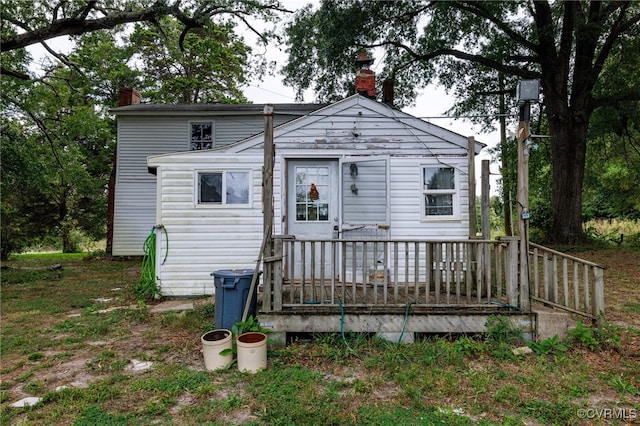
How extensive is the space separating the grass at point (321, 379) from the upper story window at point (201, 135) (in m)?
8.47

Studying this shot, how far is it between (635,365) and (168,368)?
16.0 feet

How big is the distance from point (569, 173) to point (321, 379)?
1190 cm

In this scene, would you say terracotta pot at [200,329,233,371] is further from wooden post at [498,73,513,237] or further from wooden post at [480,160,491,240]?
wooden post at [498,73,513,237]

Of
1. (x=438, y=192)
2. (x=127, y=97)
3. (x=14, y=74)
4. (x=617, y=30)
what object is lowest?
(x=438, y=192)

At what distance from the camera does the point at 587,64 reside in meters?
11.3

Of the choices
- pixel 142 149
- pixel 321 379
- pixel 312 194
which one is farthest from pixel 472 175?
pixel 142 149

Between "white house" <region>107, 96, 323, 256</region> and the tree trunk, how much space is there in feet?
28.1

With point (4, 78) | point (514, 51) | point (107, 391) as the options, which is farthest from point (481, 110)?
point (4, 78)

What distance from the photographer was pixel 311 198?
649cm

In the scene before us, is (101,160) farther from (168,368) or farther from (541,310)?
→ (541,310)

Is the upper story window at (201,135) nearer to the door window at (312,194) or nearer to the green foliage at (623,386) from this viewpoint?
A: the door window at (312,194)

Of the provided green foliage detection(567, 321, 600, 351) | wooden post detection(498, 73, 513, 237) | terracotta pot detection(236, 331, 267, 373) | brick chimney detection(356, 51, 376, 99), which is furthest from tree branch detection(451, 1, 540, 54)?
terracotta pot detection(236, 331, 267, 373)

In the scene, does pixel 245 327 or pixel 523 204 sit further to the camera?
pixel 523 204

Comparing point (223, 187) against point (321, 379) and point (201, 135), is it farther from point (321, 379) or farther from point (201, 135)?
point (201, 135)
